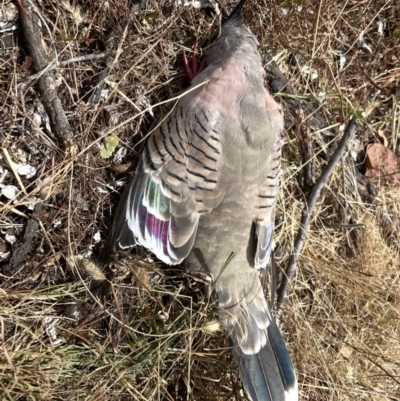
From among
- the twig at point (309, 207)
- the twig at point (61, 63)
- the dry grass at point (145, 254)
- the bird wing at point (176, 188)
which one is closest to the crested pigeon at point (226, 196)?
the bird wing at point (176, 188)

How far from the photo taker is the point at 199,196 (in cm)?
229

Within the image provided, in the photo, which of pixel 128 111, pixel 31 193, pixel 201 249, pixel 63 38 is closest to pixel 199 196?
pixel 201 249

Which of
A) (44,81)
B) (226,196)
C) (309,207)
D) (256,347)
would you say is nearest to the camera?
(44,81)

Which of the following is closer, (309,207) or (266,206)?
(266,206)

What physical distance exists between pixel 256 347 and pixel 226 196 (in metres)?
0.72

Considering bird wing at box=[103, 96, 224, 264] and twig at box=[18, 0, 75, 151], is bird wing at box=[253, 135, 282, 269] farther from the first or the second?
twig at box=[18, 0, 75, 151]

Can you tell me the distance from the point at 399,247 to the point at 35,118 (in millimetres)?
2136

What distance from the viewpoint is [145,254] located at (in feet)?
8.25

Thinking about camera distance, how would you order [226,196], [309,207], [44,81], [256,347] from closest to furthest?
1. [44,81]
2. [226,196]
3. [256,347]
4. [309,207]

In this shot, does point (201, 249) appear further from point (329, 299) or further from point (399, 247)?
point (399, 247)

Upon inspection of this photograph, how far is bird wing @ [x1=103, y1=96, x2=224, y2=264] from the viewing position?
227 centimetres

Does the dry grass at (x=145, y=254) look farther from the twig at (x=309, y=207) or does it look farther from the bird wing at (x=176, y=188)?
the bird wing at (x=176, y=188)

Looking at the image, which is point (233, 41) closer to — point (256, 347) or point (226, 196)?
point (226, 196)

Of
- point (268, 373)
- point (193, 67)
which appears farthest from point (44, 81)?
point (268, 373)
